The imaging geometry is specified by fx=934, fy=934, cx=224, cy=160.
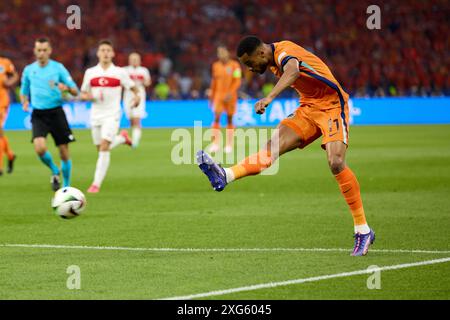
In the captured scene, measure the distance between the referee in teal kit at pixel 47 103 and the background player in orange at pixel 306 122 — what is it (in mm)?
6200

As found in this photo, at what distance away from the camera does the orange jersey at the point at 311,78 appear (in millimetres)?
9039

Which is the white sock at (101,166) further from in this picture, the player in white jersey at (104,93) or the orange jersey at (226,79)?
the orange jersey at (226,79)

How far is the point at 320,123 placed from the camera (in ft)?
30.1

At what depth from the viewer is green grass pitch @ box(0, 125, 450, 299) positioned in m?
7.36

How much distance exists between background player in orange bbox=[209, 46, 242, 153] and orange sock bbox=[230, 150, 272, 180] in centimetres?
1412

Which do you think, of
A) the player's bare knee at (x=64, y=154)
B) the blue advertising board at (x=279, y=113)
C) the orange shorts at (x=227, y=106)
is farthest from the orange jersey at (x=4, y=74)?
the blue advertising board at (x=279, y=113)

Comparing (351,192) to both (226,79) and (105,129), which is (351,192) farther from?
(226,79)

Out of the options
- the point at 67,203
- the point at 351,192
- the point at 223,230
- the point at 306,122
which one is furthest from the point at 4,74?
the point at 351,192

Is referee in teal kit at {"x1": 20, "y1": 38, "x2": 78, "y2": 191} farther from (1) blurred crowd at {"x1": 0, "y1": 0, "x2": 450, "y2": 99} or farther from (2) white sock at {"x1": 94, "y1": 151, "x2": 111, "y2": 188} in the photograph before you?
(1) blurred crowd at {"x1": 0, "y1": 0, "x2": 450, "y2": 99}

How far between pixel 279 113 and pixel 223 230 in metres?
23.6

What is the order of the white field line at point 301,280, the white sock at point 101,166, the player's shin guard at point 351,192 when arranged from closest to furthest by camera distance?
the white field line at point 301,280 → the player's shin guard at point 351,192 → the white sock at point 101,166

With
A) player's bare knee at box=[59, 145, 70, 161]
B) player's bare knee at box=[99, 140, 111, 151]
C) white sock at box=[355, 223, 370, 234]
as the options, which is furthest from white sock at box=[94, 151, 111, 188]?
white sock at box=[355, 223, 370, 234]
